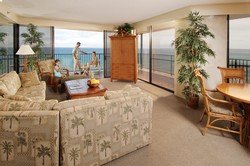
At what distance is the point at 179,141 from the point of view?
3023mm

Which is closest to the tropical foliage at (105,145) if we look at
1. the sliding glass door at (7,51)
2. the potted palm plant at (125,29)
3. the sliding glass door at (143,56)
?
the sliding glass door at (7,51)

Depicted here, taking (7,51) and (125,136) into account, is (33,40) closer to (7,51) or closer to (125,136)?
(7,51)

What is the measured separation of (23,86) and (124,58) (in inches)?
166

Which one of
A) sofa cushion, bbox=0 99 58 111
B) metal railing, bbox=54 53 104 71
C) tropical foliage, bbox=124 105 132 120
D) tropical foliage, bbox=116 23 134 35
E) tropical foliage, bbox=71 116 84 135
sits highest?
tropical foliage, bbox=116 23 134 35

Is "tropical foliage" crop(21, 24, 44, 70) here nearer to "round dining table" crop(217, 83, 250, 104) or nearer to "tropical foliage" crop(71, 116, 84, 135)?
"tropical foliage" crop(71, 116, 84, 135)

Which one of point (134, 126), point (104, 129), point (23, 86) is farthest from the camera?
point (23, 86)

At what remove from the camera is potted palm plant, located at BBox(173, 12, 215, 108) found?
4441 millimetres

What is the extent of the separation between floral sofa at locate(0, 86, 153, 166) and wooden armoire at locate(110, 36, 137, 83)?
17.5 feet

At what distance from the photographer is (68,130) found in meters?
2.10

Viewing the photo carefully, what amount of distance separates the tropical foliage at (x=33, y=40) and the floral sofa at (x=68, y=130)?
206 inches

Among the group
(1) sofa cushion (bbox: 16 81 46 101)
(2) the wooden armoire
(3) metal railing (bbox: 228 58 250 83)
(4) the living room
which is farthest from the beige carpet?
(2) the wooden armoire

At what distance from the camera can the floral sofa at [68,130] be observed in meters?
1.99

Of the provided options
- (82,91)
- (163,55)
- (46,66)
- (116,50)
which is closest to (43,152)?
(82,91)

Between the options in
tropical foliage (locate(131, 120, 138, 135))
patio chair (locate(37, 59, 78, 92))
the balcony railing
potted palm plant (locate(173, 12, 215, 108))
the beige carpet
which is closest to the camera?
the beige carpet
